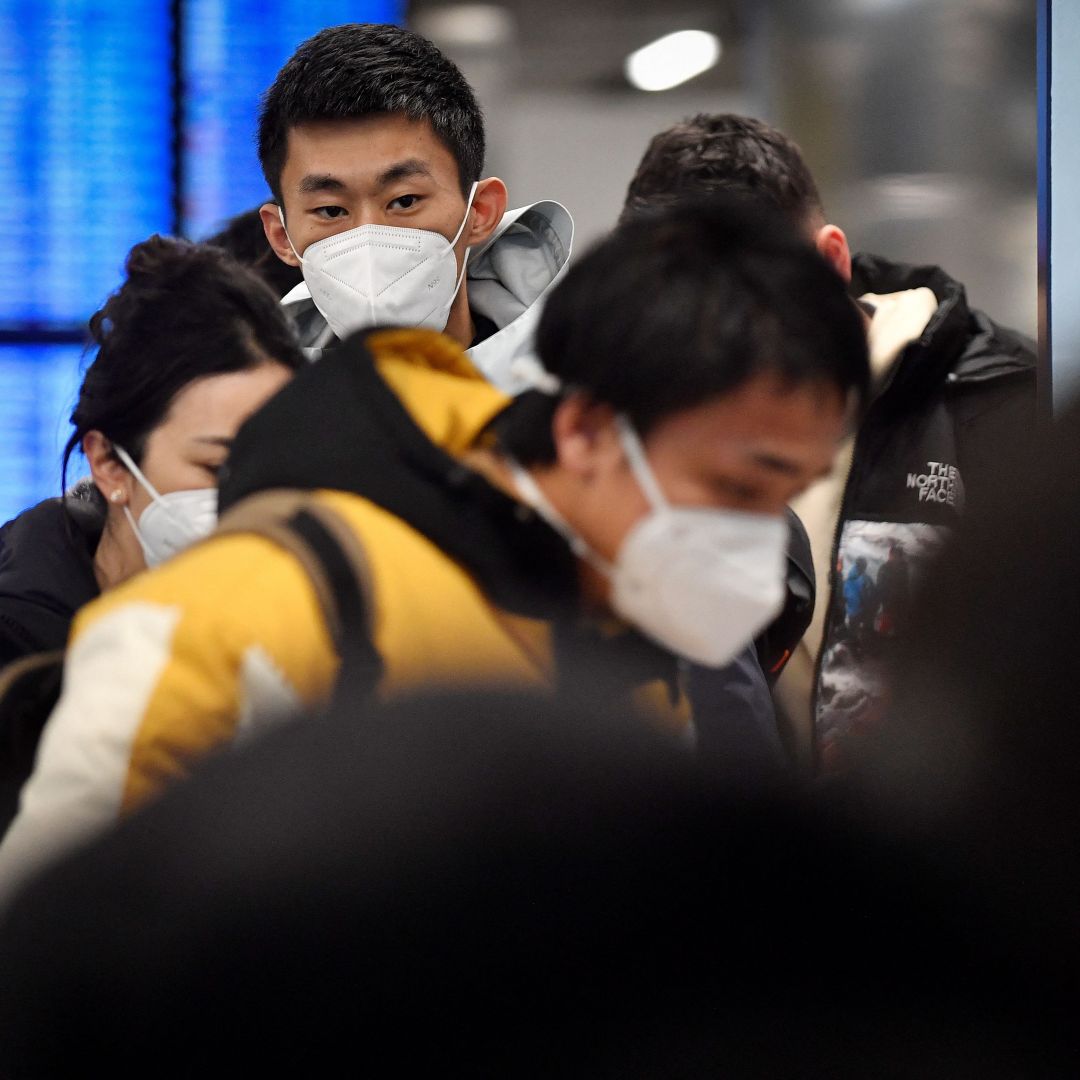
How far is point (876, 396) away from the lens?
215cm

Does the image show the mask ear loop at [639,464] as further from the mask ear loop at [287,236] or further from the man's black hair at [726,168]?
the man's black hair at [726,168]

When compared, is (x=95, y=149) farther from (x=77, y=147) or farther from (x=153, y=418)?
(x=153, y=418)

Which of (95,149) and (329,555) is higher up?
(95,149)

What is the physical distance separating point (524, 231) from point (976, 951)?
6.18 feet

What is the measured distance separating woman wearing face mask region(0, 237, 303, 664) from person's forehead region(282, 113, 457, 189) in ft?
0.90

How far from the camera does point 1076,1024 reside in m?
0.31

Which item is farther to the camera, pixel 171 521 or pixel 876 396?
pixel 876 396

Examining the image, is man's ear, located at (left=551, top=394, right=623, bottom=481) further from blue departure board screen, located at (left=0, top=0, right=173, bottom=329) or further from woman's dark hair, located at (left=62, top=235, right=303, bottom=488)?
blue departure board screen, located at (left=0, top=0, right=173, bottom=329)

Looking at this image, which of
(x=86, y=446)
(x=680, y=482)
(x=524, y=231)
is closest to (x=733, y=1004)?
(x=680, y=482)

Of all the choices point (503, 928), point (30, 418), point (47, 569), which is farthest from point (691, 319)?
point (30, 418)

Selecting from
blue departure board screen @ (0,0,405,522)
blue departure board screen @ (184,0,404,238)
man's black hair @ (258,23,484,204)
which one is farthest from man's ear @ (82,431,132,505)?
blue departure board screen @ (184,0,404,238)

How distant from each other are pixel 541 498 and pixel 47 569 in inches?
28.9

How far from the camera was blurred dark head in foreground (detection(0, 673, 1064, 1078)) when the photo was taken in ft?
0.89

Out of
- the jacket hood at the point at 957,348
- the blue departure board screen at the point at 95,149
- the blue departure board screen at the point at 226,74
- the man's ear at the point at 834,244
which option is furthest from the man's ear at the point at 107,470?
the blue departure board screen at the point at 226,74
